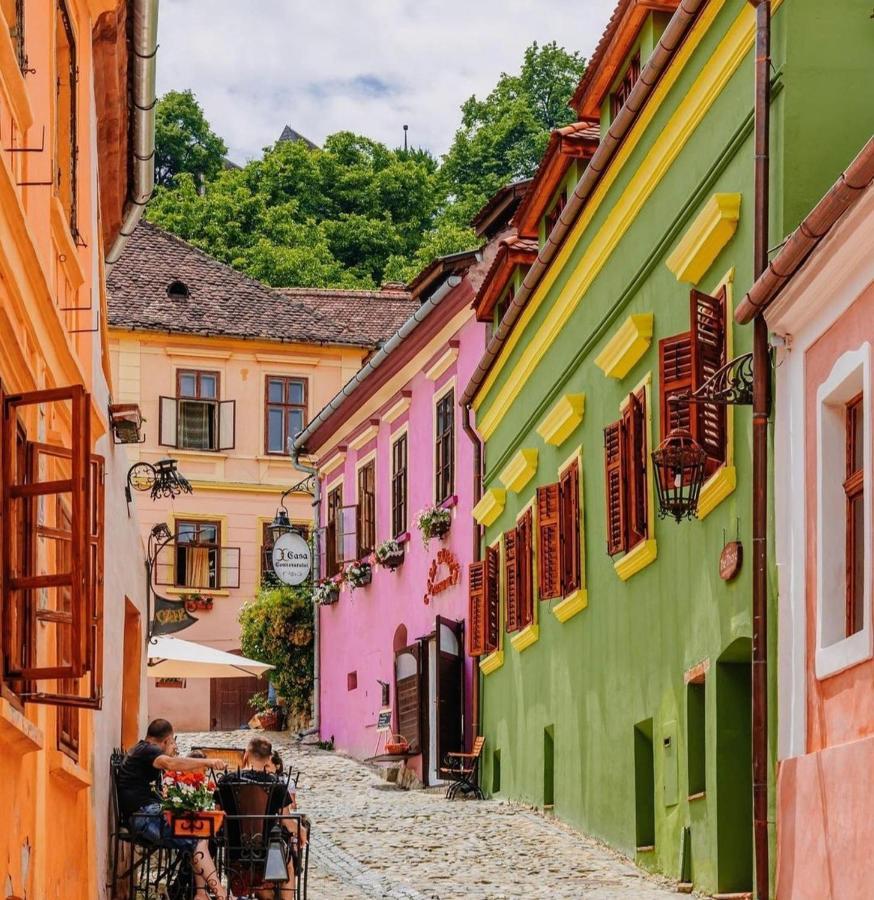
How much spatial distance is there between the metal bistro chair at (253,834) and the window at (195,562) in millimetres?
27571

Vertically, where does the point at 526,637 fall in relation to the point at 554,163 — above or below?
below

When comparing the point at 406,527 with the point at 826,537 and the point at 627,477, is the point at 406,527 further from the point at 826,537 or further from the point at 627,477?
the point at 826,537

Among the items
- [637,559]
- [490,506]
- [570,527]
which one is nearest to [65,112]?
[637,559]

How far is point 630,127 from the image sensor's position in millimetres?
15789

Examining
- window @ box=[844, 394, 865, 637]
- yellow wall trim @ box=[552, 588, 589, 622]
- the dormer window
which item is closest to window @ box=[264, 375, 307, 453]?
yellow wall trim @ box=[552, 588, 589, 622]

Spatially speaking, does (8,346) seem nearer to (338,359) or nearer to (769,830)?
(769,830)

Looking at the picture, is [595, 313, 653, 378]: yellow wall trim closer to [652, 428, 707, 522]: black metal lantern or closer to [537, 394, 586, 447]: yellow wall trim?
[537, 394, 586, 447]: yellow wall trim

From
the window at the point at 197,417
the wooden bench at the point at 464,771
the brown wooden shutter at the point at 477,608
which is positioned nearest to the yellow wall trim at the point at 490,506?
the brown wooden shutter at the point at 477,608

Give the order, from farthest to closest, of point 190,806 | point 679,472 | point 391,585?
point 391,585, point 679,472, point 190,806

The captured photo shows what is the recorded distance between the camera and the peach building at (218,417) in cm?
4050

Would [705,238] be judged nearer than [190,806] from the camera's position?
No

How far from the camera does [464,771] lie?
2373cm

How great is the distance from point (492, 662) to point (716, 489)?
10344 mm

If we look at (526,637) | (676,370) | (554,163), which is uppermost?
(554,163)
